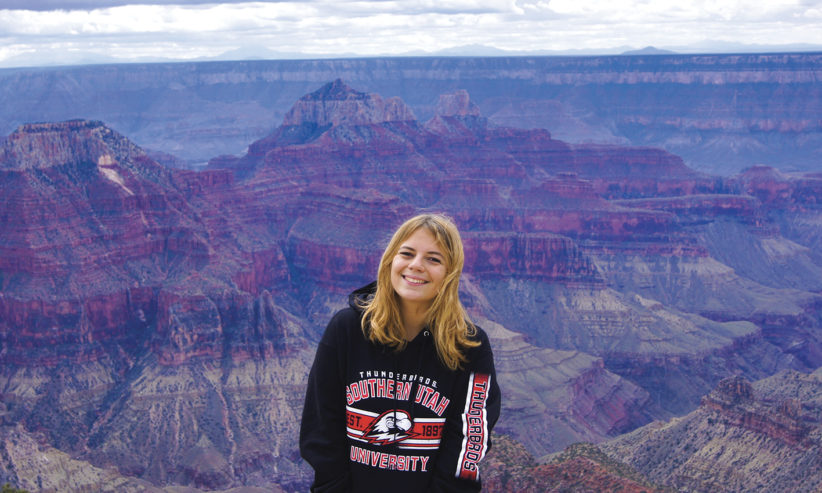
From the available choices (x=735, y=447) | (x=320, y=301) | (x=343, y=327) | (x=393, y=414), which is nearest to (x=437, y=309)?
(x=343, y=327)

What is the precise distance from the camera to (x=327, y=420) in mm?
10406

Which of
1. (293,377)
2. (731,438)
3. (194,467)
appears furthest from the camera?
(293,377)

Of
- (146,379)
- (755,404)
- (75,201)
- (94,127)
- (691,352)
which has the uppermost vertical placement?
(94,127)

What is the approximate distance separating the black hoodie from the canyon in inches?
800

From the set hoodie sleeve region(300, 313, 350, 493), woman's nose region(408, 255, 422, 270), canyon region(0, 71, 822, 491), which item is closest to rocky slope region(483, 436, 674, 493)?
canyon region(0, 71, 822, 491)

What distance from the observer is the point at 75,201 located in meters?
69.3

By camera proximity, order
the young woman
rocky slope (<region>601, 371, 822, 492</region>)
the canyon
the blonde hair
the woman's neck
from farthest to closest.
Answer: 1. the canyon
2. rocky slope (<region>601, 371, 822, 492</region>)
3. the woman's neck
4. the young woman
5. the blonde hair

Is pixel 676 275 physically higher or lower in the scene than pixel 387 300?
lower

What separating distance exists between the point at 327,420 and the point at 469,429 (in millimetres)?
1530

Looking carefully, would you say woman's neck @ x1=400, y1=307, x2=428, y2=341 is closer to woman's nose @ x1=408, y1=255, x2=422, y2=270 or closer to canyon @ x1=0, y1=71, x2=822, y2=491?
woman's nose @ x1=408, y1=255, x2=422, y2=270

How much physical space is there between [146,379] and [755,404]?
3550 cm

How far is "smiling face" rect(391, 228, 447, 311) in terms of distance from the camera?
10336 millimetres

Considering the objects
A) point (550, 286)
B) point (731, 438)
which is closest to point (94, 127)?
point (550, 286)

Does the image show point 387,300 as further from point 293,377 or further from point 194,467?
point 293,377
